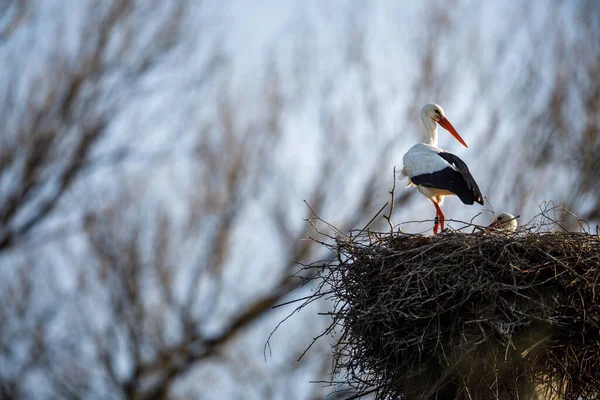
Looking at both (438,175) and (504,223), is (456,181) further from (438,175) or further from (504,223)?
(504,223)

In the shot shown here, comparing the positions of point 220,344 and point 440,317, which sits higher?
point 220,344

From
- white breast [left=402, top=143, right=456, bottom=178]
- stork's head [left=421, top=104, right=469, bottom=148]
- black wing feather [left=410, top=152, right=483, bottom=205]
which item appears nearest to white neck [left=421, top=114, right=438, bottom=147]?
stork's head [left=421, top=104, right=469, bottom=148]

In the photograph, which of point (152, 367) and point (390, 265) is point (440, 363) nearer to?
point (390, 265)

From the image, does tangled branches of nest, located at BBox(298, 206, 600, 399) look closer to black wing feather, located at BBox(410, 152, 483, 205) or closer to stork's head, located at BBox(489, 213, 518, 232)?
stork's head, located at BBox(489, 213, 518, 232)

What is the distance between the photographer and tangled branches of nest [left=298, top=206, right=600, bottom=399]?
4.63 meters

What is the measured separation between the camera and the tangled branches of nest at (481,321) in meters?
4.63

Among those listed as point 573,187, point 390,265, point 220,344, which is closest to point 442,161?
point 390,265

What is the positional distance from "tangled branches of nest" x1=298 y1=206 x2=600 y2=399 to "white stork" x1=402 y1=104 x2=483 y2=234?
2.98 feet

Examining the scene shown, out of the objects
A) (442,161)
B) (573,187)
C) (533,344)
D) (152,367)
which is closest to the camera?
(533,344)

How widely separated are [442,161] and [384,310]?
1.56 m

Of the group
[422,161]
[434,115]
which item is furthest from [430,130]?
[422,161]

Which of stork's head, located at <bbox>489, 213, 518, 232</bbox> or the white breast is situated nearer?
stork's head, located at <bbox>489, 213, 518, 232</bbox>

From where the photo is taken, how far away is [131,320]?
13023 mm

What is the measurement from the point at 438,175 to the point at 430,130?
87 cm
